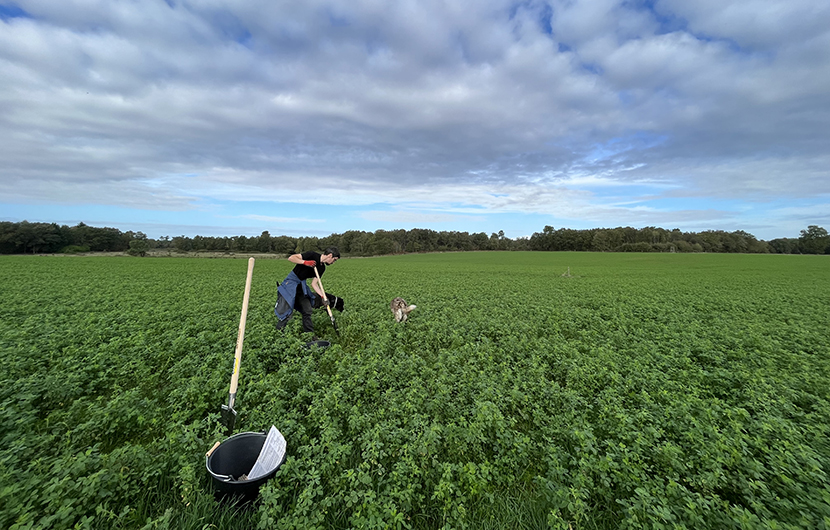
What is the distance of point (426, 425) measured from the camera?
4312mm

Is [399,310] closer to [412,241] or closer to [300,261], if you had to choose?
[300,261]

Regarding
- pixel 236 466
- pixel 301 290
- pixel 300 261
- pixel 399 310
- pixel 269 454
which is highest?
pixel 300 261

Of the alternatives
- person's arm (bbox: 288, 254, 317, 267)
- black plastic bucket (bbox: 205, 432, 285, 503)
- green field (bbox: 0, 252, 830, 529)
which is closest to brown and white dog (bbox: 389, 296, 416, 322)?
green field (bbox: 0, 252, 830, 529)

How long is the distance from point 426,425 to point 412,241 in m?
119

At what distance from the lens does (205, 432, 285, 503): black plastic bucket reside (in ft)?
9.85

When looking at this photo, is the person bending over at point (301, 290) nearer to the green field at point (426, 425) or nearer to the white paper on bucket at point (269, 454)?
the green field at point (426, 425)

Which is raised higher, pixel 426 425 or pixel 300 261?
pixel 300 261

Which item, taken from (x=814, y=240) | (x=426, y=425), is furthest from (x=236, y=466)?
(x=814, y=240)

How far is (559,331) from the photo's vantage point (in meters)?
9.38

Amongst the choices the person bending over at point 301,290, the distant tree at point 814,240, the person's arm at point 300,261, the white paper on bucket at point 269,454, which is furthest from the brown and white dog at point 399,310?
the distant tree at point 814,240

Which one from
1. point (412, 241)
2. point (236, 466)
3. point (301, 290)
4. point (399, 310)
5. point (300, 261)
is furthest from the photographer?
point (412, 241)

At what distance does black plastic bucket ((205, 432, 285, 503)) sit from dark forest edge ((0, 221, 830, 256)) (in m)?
72.5

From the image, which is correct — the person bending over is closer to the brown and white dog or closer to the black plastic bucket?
the brown and white dog

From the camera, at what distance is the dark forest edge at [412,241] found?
78.8 meters
